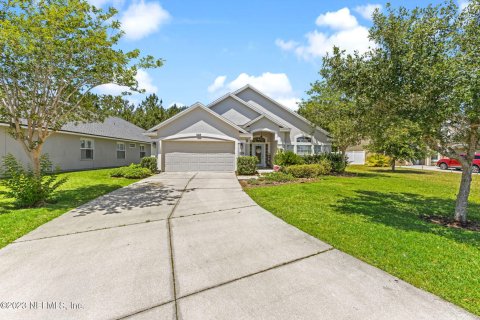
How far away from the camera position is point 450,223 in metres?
6.09

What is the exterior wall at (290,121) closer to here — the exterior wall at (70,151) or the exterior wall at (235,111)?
the exterior wall at (235,111)

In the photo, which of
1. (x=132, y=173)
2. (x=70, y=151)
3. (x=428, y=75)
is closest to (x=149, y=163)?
(x=132, y=173)

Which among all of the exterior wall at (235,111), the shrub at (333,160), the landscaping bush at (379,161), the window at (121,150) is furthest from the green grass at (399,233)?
the landscaping bush at (379,161)

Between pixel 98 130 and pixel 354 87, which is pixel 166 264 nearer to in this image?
pixel 354 87

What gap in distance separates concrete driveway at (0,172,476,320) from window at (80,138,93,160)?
51.3ft

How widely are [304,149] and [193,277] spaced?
18619mm

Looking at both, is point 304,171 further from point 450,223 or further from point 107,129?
point 107,129

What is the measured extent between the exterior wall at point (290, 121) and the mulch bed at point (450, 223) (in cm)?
1368

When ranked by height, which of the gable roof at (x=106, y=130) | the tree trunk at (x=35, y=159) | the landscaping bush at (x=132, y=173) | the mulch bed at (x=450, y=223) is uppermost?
the gable roof at (x=106, y=130)

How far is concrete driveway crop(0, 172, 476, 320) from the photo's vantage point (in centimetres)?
266

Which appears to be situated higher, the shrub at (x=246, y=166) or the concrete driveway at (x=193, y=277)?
the shrub at (x=246, y=166)

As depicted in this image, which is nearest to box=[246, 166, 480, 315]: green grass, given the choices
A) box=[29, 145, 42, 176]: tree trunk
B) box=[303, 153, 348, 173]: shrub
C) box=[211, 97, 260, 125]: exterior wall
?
box=[29, 145, 42, 176]: tree trunk

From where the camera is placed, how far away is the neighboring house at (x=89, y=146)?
14.2 m

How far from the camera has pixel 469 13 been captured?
17.2 feet
